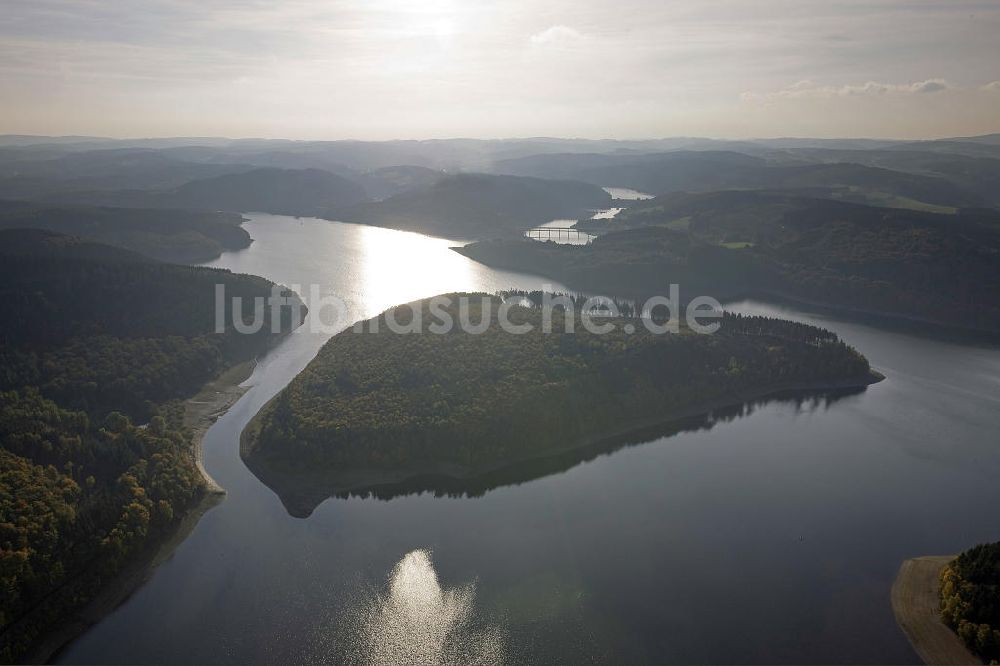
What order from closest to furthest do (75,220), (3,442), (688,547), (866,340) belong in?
(688,547) < (3,442) < (866,340) < (75,220)

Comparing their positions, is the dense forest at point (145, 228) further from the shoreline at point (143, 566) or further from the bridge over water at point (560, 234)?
the shoreline at point (143, 566)

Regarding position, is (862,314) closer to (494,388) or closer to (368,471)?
(494,388)

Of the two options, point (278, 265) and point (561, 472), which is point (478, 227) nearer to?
point (278, 265)

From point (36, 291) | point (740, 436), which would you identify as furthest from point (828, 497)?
point (36, 291)

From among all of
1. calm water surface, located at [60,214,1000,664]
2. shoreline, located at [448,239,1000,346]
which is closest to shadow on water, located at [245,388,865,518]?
calm water surface, located at [60,214,1000,664]

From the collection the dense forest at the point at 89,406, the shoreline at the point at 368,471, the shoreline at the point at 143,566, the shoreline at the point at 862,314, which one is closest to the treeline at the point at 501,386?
the shoreline at the point at 368,471

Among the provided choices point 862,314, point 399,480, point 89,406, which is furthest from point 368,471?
point 862,314
